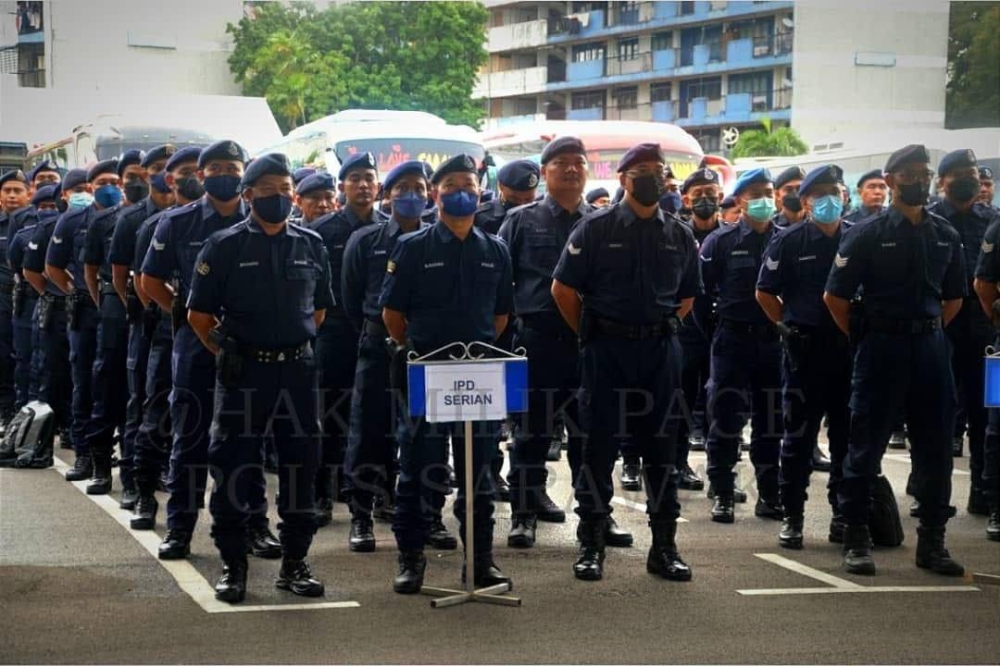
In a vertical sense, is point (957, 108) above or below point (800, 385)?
above

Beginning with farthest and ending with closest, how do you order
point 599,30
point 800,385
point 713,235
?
point 599,30 → point 713,235 → point 800,385

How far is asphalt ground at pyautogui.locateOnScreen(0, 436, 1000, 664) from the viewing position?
18.7 ft

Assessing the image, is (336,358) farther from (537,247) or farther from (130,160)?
(130,160)

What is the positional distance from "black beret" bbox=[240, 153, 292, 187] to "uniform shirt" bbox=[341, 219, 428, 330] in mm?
1443

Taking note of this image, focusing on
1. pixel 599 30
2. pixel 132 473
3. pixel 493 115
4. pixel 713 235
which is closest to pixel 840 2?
pixel 599 30

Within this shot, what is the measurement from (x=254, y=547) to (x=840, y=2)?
1054 inches

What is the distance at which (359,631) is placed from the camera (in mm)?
5992

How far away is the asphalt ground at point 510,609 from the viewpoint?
18.7 ft

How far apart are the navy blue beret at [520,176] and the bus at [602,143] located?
1754 centimetres

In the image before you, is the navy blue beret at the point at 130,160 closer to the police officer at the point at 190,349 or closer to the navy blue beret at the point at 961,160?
the police officer at the point at 190,349

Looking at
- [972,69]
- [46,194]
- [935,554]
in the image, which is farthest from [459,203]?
[972,69]

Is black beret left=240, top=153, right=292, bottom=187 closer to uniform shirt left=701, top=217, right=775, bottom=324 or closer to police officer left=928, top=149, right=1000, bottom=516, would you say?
uniform shirt left=701, top=217, right=775, bottom=324

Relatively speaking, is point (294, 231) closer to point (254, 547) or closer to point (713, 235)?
point (254, 547)

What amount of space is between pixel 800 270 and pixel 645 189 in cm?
170
